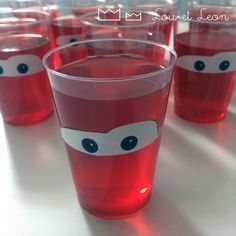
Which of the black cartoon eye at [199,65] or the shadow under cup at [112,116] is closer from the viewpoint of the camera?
the shadow under cup at [112,116]

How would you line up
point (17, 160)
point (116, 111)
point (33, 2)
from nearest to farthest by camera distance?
point (116, 111), point (17, 160), point (33, 2)

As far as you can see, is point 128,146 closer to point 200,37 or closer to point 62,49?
point 62,49

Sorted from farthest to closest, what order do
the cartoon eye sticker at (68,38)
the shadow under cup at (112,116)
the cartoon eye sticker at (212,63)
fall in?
the cartoon eye sticker at (68,38), the cartoon eye sticker at (212,63), the shadow under cup at (112,116)

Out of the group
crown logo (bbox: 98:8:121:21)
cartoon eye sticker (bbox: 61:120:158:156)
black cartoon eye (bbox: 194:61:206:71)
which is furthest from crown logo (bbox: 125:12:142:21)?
cartoon eye sticker (bbox: 61:120:158:156)

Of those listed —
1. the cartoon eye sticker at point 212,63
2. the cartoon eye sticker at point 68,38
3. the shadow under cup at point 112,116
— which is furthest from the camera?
the cartoon eye sticker at point 68,38

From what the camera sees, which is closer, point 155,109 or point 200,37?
point 155,109

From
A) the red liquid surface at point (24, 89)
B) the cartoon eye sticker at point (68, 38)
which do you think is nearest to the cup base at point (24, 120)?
the red liquid surface at point (24, 89)

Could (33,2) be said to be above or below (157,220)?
above

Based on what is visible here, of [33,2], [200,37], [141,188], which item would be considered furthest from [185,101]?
[33,2]

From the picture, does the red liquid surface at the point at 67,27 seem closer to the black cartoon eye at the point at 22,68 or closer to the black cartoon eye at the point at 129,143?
the black cartoon eye at the point at 22,68
